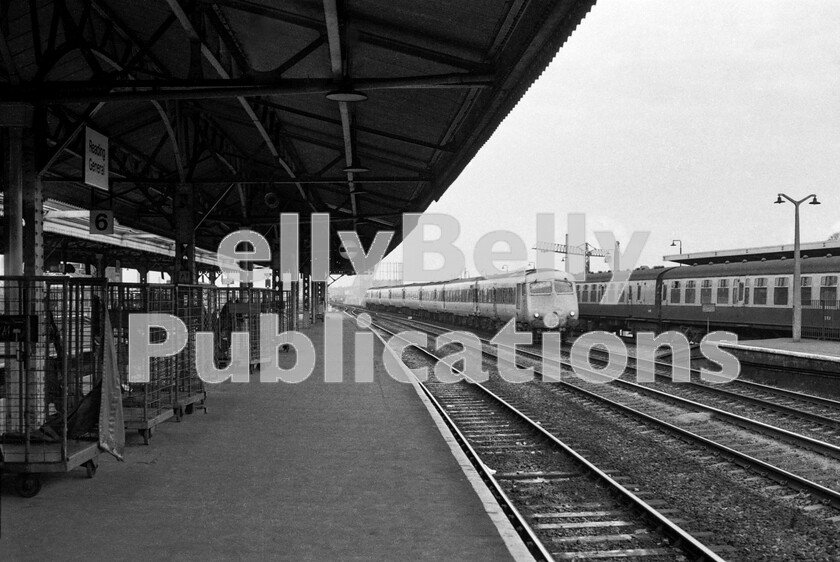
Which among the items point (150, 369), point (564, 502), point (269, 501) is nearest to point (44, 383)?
point (150, 369)

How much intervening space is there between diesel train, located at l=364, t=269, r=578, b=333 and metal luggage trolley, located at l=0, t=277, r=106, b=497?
20477 mm

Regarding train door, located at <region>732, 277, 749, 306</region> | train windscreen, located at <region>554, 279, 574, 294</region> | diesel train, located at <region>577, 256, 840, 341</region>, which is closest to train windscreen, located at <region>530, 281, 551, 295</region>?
train windscreen, located at <region>554, 279, 574, 294</region>

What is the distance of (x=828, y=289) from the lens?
833 inches

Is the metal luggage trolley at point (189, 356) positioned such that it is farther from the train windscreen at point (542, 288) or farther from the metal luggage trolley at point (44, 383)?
the train windscreen at point (542, 288)

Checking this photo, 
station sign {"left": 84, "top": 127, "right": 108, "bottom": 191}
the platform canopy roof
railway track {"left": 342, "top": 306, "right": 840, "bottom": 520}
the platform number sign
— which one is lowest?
railway track {"left": 342, "top": 306, "right": 840, "bottom": 520}

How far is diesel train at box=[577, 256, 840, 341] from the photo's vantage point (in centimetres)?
2162

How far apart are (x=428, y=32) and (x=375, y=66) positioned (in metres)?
1.74

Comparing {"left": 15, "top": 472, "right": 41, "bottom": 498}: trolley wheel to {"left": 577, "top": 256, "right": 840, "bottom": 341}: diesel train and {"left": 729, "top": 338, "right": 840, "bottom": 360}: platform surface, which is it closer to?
{"left": 729, "top": 338, "right": 840, "bottom": 360}: platform surface

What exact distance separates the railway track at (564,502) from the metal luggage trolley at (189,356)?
3.57 metres

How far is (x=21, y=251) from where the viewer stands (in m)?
9.31

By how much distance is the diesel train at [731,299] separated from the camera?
70.9 feet

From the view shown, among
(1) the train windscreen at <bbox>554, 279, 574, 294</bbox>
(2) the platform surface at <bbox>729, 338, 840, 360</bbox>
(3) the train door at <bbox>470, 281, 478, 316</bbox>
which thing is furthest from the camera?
(3) the train door at <bbox>470, 281, 478, 316</bbox>

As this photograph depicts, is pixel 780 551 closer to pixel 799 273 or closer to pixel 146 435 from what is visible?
pixel 146 435

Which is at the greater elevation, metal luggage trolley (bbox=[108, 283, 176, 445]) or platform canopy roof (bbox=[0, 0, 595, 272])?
platform canopy roof (bbox=[0, 0, 595, 272])
